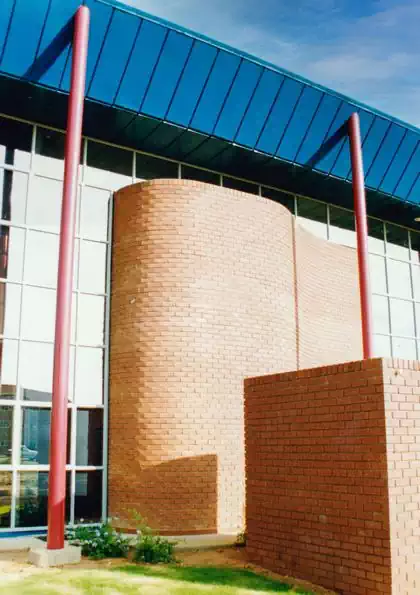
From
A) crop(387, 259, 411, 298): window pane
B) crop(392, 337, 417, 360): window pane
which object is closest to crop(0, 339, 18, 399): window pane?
crop(392, 337, 417, 360): window pane

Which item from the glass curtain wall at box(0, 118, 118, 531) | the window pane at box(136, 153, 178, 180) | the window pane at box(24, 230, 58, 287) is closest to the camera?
the glass curtain wall at box(0, 118, 118, 531)

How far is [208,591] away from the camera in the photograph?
7.17 meters

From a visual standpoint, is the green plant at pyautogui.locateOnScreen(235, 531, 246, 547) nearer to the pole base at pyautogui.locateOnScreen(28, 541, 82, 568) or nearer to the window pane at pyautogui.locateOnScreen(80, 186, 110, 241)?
the pole base at pyautogui.locateOnScreen(28, 541, 82, 568)

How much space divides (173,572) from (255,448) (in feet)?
6.49

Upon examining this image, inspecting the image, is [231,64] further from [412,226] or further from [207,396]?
[412,226]

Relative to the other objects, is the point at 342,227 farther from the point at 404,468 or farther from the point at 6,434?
the point at 404,468

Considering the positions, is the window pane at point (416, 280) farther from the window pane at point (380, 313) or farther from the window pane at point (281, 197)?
the window pane at point (281, 197)

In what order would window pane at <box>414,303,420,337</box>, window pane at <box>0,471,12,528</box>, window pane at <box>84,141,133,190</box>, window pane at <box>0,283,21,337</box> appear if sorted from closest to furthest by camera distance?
window pane at <box>0,471,12,528</box>, window pane at <box>0,283,21,337</box>, window pane at <box>84,141,133,190</box>, window pane at <box>414,303,420,337</box>

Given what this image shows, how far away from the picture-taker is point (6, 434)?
1142cm

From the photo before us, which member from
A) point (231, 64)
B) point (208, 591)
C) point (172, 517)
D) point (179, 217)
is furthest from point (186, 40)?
point (208, 591)

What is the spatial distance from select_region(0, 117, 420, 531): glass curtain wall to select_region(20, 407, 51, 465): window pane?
0.02 metres

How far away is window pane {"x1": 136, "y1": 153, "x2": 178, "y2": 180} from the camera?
1430 centimetres

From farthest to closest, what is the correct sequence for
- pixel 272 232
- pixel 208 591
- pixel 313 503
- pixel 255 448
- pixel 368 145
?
1. pixel 368 145
2. pixel 272 232
3. pixel 255 448
4. pixel 313 503
5. pixel 208 591

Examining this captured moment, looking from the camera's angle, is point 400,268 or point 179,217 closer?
point 179,217
